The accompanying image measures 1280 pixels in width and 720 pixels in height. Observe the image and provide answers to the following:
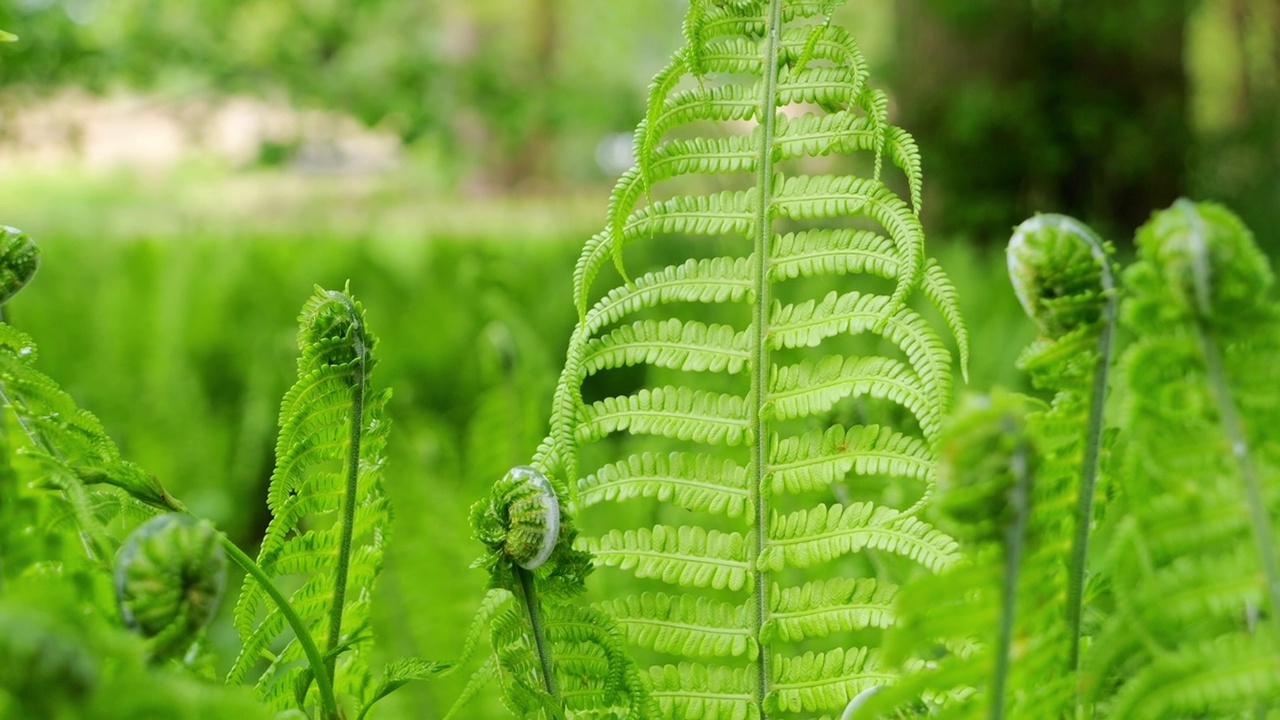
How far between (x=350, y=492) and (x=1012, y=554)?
0.29 metres

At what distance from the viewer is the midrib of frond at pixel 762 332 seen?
523 millimetres

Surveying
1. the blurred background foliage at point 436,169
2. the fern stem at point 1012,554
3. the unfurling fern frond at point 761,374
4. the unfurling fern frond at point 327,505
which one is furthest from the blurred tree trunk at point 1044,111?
the fern stem at point 1012,554

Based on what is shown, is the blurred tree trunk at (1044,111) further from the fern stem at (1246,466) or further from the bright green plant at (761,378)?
the fern stem at (1246,466)

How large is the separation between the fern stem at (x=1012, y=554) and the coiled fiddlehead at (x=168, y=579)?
22 cm

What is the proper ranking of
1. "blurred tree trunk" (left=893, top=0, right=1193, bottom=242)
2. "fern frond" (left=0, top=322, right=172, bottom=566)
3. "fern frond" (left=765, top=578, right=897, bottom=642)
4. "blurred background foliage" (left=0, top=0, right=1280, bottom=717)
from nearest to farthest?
1. "fern frond" (left=0, top=322, right=172, bottom=566)
2. "fern frond" (left=765, top=578, right=897, bottom=642)
3. "blurred background foliage" (left=0, top=0, right=1280, bottom=717)
4. "blurred tree trunk" (left=893, top=0, right=1193, bottom=242)

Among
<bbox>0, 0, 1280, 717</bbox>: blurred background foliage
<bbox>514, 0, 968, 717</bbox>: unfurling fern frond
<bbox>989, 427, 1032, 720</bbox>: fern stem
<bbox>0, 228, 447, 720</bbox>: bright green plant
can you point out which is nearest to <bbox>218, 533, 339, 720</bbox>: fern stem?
<bbox>0, 228, 447, 720</bbox>: bright green plant

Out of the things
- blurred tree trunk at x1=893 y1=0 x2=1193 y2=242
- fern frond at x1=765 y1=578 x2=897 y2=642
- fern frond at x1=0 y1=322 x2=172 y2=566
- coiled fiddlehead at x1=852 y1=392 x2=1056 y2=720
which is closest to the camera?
coiled fiddlehead at x1=852 y1=392 x2=1056 y2=720

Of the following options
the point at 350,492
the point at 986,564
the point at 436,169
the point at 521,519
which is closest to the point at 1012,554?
the point at 986,564

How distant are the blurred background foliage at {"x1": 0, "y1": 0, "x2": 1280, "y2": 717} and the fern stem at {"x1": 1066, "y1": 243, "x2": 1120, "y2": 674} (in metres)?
0.82

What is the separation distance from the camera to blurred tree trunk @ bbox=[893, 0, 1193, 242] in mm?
5117

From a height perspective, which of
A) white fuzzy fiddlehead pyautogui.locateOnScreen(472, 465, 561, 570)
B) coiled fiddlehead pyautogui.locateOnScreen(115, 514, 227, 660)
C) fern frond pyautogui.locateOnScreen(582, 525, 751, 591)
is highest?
fern frond pyautogui.locateOnScreen(582, 525, 751, 591)

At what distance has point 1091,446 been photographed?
0.38 metres

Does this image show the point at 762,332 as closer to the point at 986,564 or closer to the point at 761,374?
the point at 761,374

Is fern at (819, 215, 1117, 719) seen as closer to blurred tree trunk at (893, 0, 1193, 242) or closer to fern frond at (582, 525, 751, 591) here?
fern frond at (582, 525, 751, 591)
